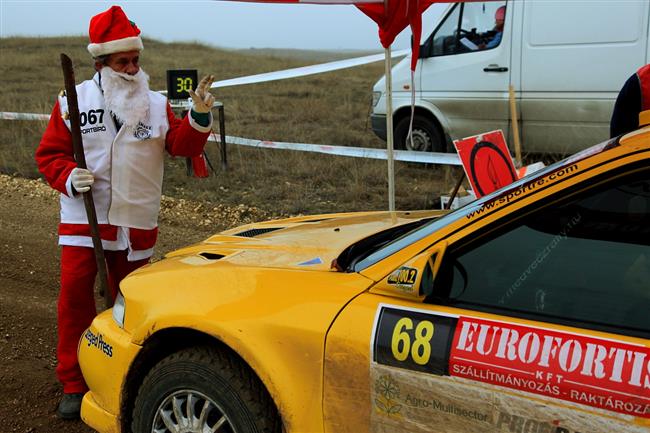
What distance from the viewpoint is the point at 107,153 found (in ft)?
11.4

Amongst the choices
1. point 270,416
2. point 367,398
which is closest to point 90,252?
point 270,416

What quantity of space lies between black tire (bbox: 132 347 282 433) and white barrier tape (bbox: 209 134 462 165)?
5.63 m

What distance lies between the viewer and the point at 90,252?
3.52 meters

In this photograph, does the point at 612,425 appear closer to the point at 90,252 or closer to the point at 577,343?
the point at 577,343

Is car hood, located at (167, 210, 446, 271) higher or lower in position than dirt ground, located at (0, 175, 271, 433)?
higher

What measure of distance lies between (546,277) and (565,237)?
0.43ft

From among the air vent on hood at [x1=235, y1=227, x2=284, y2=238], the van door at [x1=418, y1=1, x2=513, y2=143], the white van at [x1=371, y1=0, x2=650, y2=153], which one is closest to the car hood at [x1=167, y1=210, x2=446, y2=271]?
the air vent on hood at [x1=235, y1=227, x2=284, y2=238]

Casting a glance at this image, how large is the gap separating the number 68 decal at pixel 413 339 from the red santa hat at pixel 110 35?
6.76 feet

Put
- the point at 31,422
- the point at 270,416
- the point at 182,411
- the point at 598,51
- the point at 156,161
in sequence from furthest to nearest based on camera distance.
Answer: the point at 598,51 < the point at 156,161 < the point at 31,422 < the point at 182,411 < the point at 270,416

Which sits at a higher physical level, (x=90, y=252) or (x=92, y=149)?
(x=92, y=149)

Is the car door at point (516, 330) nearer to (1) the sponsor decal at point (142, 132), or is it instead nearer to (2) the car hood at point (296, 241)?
(2) the car hood at point (296, 241)

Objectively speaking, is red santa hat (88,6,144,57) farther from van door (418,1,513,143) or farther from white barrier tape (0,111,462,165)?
van door (418,1,513,143)

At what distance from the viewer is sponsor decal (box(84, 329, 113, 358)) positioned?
9.18 ft

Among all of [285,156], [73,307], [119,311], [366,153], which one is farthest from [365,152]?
[119,311]
